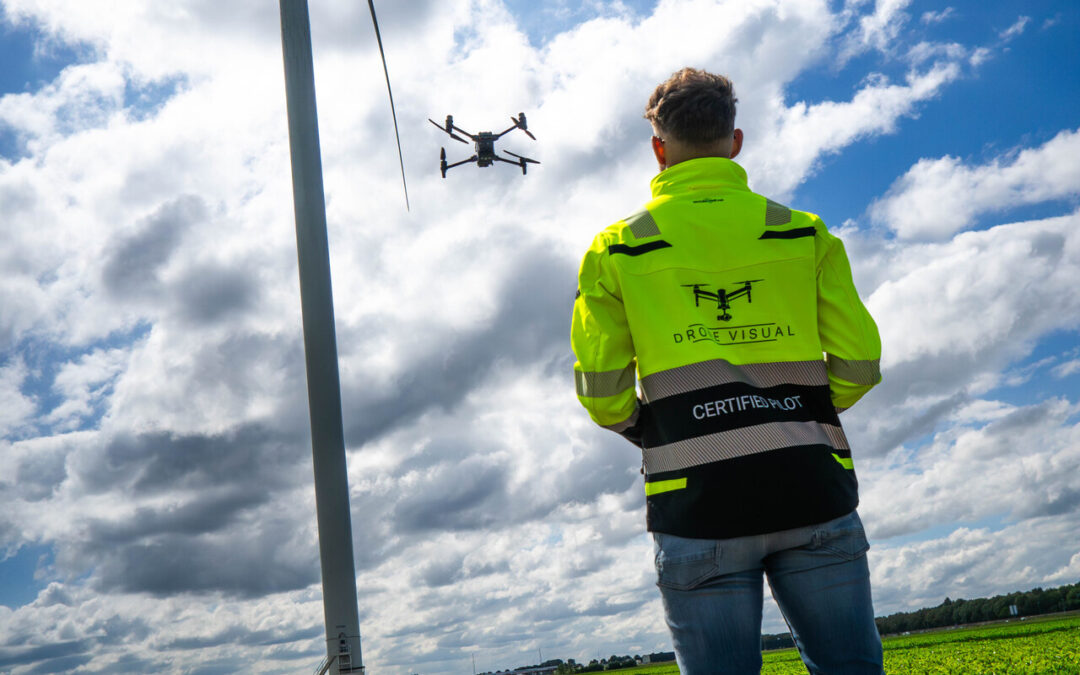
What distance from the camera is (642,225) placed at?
11.1 feet

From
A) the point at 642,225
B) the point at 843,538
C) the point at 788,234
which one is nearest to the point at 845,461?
the point at 843,538

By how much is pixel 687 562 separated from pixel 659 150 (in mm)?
1904

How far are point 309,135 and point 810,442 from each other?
13287 mm

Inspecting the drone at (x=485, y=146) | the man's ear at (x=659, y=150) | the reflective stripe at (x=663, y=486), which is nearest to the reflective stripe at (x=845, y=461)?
the reflective stripe at (x=663, y=486)

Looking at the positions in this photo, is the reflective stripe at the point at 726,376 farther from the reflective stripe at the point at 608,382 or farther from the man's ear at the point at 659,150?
the man's ear at the point at 659,150

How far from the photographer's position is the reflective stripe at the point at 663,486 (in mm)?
3020

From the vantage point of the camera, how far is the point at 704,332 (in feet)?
10.4

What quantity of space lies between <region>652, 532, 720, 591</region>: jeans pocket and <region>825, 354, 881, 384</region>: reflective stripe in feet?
3.49

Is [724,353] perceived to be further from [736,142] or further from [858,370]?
[736,142]

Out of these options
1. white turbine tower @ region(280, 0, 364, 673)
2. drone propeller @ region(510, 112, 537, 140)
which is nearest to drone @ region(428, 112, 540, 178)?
drone propeller @ region(510, 112, 537, 140)

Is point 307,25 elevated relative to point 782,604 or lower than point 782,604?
elevated

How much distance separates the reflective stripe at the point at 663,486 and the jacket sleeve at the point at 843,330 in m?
0.95

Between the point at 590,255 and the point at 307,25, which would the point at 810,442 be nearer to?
the point at 590,255

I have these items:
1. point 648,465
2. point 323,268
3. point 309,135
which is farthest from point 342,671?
point 648,465
